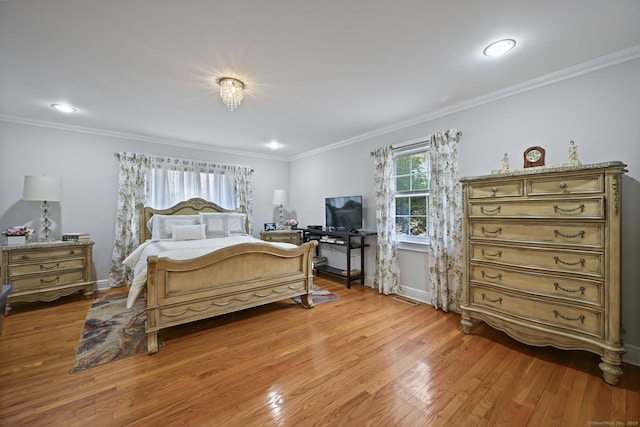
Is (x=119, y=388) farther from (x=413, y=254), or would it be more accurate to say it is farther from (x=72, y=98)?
(x=413, y=254)

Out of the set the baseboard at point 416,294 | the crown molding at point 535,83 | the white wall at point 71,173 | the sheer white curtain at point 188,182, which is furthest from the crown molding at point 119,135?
the baseboard at point 416,294

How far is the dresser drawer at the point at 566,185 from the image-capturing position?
187cm

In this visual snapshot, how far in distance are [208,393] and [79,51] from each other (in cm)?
277

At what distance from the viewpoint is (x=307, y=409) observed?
1589mm

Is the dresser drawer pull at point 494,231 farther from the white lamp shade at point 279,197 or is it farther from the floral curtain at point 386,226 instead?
the white lamp shade at point 279,197

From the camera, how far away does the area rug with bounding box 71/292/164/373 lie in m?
2.15

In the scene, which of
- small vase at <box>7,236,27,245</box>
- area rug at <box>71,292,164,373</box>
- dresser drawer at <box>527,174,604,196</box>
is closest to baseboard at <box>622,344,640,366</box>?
dresser drawer at <box>527,174,604,196</box>

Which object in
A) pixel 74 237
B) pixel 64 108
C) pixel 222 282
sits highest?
pixel 64 108

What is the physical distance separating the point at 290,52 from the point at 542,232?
8.30 feet

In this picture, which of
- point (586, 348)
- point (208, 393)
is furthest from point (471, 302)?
point (208, 393)

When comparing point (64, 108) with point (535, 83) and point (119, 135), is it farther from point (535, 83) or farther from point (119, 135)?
point (535, 83)

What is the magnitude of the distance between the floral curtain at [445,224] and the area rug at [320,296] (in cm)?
133

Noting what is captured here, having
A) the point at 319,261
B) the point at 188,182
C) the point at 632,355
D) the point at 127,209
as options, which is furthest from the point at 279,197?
the point at 632,355

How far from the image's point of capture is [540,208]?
212 cm
